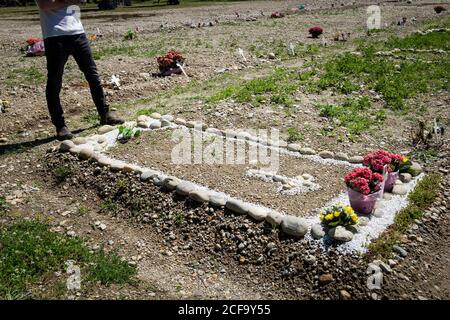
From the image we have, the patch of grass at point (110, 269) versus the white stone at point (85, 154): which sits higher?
the white stone at point (85, 154)

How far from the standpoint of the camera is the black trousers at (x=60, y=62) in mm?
7703

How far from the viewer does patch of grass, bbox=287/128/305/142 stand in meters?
8.41

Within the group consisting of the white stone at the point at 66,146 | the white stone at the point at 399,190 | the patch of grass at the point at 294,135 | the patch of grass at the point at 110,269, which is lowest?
the patch of grass at the point at 110,269

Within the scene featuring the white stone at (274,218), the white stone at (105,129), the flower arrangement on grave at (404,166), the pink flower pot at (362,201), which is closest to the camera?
the white stone at (274,218)

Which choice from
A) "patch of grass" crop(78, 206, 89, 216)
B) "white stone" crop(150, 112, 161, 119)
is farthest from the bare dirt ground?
"white stone" crop(150, 112, 161, 119)

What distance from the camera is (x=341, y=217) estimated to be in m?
5.34

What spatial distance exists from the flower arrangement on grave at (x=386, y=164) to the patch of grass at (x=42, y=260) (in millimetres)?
3673

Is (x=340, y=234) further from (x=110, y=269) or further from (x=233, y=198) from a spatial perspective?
(x=110, y=269)

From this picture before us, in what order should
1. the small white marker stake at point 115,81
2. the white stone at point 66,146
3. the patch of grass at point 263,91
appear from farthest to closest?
the small white marker stake at point 115,81, the patch of grass at point 263,91, the white stone at point 66,146

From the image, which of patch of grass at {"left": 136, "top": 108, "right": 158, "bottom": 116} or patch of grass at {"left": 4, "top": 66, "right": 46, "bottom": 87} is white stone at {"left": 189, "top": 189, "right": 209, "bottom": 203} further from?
patch of grass at {"left": 4, "top": 66, "right": 46, "bottom": 87}

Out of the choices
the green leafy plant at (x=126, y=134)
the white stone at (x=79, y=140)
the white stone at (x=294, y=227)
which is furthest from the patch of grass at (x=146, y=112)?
the white stone at (x=294, y=227)

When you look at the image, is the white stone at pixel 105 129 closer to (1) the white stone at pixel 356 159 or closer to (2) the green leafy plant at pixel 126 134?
(2) the green leafy plant at pixel 126 134

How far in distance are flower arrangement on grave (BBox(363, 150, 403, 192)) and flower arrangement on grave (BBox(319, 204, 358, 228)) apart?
3.29 feet
